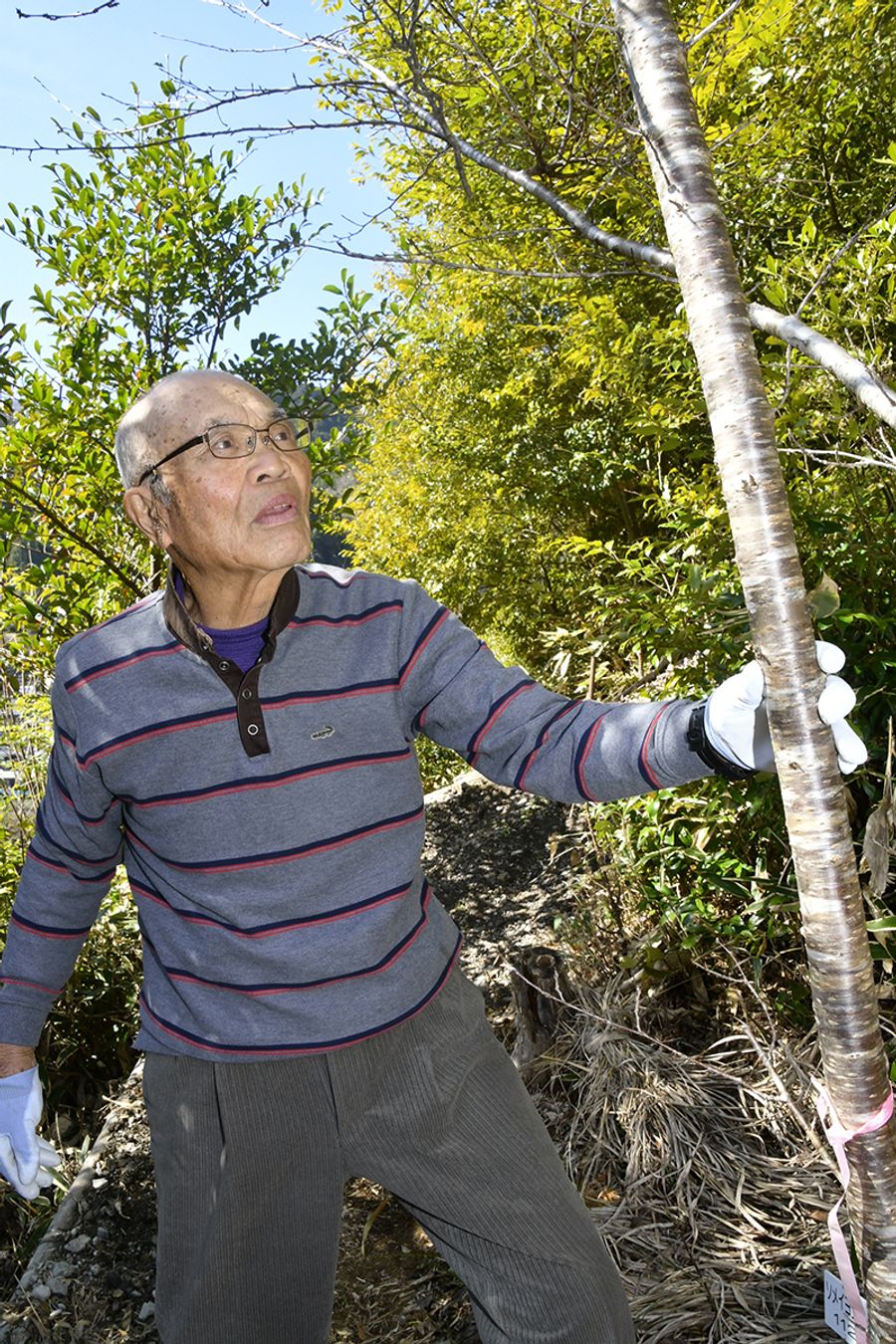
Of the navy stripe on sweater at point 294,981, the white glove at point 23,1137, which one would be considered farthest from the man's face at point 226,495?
the white glove at point 23,1137

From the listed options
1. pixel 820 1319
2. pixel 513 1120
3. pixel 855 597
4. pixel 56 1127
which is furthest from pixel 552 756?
pixel 56 1127

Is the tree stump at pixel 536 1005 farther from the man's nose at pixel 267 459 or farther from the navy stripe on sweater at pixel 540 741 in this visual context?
the man's nose at pixel 267 459

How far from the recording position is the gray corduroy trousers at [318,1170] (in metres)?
1.56

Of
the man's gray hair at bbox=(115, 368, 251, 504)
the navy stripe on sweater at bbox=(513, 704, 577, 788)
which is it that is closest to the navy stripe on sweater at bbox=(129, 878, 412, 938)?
the navy stripe on sweater at bbox=(513, 704, 577, 788)

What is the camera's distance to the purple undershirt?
5.62 feet

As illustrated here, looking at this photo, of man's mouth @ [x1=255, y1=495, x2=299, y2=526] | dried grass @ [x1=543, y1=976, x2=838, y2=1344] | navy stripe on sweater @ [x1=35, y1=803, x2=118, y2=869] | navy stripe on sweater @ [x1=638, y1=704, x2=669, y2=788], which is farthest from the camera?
dried grass @ [x1=543, y1=976, x2=838, y2=1344]

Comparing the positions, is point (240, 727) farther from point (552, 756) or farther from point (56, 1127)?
point (56, 1127)

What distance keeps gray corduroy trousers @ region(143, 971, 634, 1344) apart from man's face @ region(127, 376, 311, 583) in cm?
80

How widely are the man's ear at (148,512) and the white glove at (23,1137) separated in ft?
3.16

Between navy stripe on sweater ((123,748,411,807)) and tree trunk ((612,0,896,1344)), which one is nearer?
tree trunk ((612,0,896,1344))

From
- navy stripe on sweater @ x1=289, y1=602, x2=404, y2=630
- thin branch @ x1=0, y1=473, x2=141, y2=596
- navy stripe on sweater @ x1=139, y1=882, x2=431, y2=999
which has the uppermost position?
thin branch @ x1=0, y1=473, x2=141, y2=596

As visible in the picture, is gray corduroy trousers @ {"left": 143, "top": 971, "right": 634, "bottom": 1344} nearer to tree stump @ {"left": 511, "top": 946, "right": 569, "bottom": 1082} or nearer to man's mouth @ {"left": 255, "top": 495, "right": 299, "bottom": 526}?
man's mouth @ {"left": 255, "top": 495, "right": 299, "bottom": 526}

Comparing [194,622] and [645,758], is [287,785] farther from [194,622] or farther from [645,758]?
[645,758]

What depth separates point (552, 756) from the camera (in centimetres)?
156
